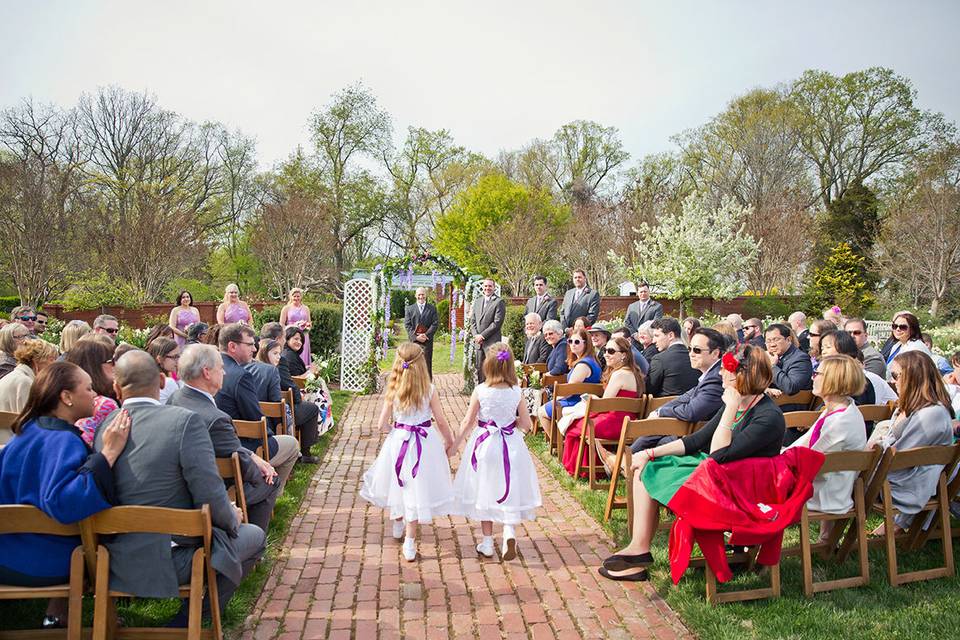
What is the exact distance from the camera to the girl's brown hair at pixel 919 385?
4492 mm

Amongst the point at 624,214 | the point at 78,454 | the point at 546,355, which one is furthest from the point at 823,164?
the point at 78,454

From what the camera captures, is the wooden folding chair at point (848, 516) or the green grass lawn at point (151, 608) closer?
the green grass lawn at point (151, 608)

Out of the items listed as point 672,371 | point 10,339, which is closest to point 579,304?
point 672,371

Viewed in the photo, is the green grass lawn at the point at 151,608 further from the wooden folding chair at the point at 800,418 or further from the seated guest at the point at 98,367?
the wooden folding chair at the point at 800,418

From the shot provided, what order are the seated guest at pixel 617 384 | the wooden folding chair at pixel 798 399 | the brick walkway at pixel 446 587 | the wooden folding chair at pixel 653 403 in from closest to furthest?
the brick walkway at pixel 446 587
the wooden folding chair at pixel 653 403
the seated guest at pixel 617 384
the wooden folding chair at pixel 798 399

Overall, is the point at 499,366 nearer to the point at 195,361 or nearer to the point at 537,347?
the point at 195,361

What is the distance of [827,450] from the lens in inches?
172

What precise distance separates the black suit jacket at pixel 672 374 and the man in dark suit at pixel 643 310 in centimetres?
433

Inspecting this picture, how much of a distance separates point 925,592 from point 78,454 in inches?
194

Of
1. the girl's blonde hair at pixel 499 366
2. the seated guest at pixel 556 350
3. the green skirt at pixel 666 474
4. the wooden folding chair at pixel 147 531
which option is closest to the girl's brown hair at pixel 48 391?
the wooden folding chair at pixel 147 531

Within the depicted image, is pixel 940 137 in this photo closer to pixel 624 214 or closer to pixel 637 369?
pixel 624 214

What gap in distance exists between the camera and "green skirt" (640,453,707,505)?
166 inches

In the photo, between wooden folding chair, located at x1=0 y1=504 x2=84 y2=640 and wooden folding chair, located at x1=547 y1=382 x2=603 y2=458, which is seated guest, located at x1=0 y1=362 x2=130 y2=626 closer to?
wooden folding chair, located at x1=0 y1=504 x2=84 y2=640

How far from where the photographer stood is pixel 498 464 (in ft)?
15.9
